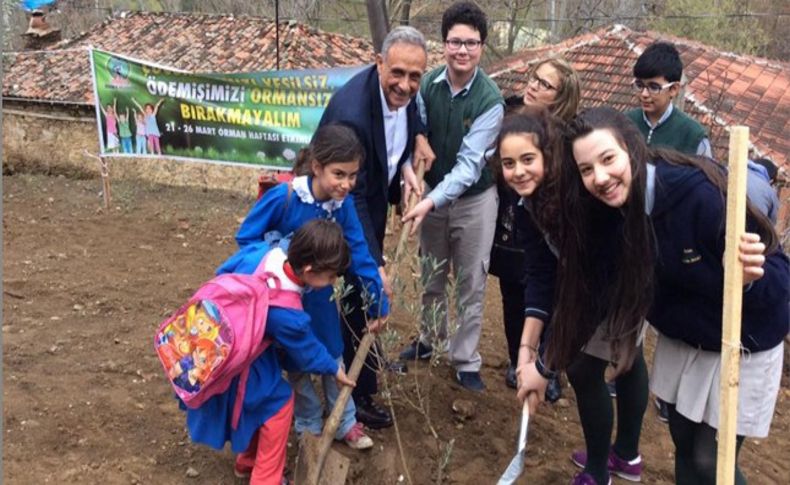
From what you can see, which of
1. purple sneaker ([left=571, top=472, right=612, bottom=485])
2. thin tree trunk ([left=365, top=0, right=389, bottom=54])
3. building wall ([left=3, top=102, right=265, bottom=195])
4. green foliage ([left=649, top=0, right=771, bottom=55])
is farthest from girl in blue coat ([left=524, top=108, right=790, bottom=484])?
green foliage ([left=649, top=0, right=771, bottom=55])

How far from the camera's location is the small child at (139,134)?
8.24 meters

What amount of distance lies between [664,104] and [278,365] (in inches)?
82.7

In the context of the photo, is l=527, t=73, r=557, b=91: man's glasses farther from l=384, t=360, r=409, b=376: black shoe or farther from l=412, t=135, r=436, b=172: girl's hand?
l=384, t=360, r=409, b=376: black shoe

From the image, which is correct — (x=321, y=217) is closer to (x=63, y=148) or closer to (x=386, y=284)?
(x=386, y=284)

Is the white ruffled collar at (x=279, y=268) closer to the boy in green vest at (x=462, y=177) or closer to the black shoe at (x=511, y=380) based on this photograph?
the boy in green vest at (x=462, y=177)

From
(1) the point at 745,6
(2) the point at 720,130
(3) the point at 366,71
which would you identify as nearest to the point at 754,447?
(3) the point at 366,71

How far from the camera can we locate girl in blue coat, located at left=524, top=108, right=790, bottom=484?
2.05 meters

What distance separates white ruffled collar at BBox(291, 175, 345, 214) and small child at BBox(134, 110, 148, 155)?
5.97 meters

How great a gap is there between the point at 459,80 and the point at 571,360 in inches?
56.0

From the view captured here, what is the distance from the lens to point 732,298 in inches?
73.3

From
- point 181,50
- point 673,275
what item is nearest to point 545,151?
point 673,275

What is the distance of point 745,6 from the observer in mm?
21969

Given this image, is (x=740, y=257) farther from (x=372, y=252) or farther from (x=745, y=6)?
(x=745, y=6)

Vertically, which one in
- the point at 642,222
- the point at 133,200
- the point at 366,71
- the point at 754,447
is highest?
the point at 366,71
